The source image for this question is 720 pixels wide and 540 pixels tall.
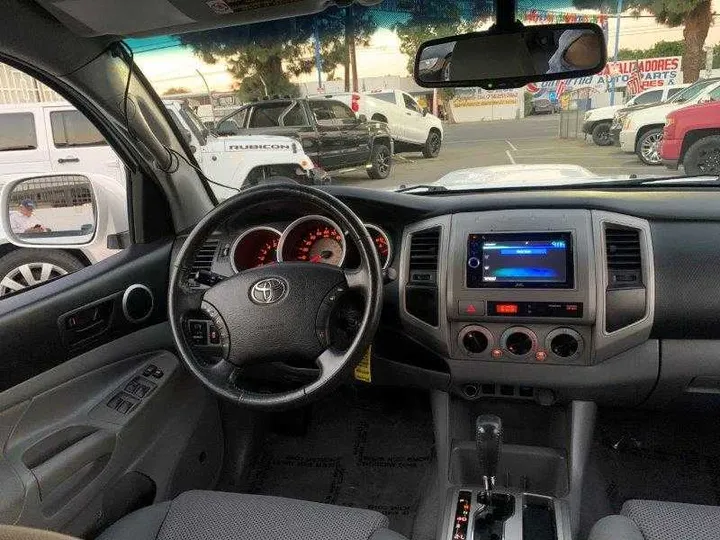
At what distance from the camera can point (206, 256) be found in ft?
7.63

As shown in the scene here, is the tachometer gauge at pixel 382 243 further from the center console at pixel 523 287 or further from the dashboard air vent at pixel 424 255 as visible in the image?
the center console at pixel 523 287

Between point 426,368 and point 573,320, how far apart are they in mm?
586

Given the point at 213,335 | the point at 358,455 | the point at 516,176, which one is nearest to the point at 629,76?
the point at 516,176

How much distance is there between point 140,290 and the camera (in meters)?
2.48

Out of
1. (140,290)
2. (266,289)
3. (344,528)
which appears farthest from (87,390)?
(344,528)

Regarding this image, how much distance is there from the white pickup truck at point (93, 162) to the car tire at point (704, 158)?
1.56 metres

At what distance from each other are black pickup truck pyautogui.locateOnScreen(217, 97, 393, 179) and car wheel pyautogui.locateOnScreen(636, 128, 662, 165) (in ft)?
3.54

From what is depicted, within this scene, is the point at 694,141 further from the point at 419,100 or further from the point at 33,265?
the point at 33,265

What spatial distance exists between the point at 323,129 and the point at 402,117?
0.39 meters

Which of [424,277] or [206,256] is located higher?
[206,256]

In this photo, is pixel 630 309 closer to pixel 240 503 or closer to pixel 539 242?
pixel 539 242

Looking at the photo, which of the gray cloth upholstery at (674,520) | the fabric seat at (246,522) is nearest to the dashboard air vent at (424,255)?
the fabric seat at (246,522)

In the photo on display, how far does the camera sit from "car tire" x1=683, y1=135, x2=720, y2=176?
2.55 metres

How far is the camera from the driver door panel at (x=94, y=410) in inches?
77.3
